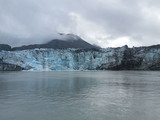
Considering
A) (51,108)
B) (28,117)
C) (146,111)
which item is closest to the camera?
(28,117)

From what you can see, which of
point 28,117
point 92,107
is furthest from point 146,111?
point 28,117

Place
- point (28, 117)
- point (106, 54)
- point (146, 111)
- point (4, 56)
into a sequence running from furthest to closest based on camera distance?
point (106, 54)
point (4, 56)
point (146, 111)
point (28, 117)

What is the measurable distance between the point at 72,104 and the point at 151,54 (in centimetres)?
7500

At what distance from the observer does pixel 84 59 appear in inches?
3533

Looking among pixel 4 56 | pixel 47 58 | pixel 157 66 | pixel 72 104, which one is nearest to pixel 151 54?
pixel 157 66

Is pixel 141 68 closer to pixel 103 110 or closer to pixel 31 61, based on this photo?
→ pixel 31 61

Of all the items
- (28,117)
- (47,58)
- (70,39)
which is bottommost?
(28,117)

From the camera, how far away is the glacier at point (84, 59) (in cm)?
8062

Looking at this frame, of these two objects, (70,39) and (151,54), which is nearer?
(151,54)

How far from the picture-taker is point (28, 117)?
10273 millimetres

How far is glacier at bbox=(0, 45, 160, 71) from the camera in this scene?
265 ft

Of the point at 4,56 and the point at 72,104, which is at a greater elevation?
the point at 4,56

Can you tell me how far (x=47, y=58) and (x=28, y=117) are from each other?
253ft

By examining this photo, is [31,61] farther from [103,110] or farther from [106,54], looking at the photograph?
[103,110]
